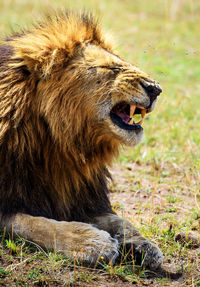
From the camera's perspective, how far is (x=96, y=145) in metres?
3.25

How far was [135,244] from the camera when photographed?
2.95 metres

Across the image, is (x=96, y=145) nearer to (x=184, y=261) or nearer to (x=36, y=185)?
(x=36, y=185)

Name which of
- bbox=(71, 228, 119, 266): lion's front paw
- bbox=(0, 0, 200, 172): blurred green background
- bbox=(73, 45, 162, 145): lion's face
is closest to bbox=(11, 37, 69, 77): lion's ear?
bbox=(73, 45, 162, 145): lion's face

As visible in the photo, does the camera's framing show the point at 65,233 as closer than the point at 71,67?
Yes

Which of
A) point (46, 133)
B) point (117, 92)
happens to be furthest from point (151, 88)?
point (46, 133)

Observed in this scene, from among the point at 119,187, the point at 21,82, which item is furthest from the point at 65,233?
the point at 119,187

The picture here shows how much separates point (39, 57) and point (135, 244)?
1337mm

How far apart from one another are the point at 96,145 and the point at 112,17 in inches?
301

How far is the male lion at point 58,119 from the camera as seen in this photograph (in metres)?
3.10

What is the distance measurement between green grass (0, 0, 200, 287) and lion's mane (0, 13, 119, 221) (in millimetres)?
373

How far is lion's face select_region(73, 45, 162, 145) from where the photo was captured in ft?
10.2

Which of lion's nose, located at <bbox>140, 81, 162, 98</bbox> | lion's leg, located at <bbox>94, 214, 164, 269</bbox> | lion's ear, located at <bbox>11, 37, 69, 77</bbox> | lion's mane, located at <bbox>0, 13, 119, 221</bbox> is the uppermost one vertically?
lion's nose, located at <bbox>140, 81, 162, 98</bbox>

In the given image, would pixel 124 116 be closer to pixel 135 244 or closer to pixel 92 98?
pixel 92 98

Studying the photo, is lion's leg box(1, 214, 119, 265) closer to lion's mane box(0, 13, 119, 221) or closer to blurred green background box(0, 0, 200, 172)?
lion's mane box(0, 13, 119, 221)
